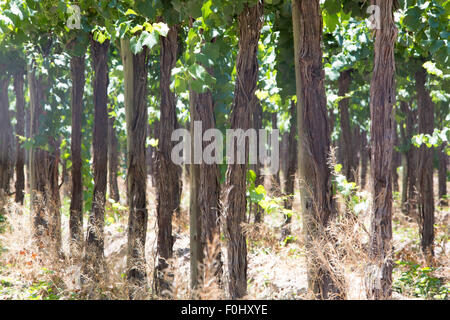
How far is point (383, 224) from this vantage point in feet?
12.0

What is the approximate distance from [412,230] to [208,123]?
836 centimetres

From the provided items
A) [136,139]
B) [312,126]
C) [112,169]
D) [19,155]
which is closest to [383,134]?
[312,126]

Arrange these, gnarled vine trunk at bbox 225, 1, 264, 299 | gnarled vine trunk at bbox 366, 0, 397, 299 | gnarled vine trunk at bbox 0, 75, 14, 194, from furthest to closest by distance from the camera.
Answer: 1. gnarled vine trunk at bbox 0, 75, 14, 194
2. gnarled vine trunk at bbox 225, 1, 264, 299
3. gnarled vine trunk at bbox 366, 0, 397, 299

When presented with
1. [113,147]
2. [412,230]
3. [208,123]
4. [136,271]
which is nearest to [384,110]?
[208,123]

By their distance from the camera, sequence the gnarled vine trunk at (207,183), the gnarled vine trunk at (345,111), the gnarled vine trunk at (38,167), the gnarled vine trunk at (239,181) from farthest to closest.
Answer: the gnarled vine trunk at (345,111) < the gnarled vine trunk at (38,167) < the gnarled vine trunk at (207,183) < the gnarled vine trunk at (239,181)

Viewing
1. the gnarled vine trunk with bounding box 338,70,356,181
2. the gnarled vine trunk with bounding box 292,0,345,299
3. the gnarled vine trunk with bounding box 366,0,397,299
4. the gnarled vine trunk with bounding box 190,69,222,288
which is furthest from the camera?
the gnarled vine trunk with bounding box 338,70,356,181

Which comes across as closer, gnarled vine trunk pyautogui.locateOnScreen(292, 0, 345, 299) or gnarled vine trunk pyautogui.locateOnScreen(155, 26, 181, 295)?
gnarled vine trunk pyautogui.locateOnScreen(292, 0, 345, 299)

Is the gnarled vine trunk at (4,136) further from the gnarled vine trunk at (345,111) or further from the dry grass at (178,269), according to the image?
the gnarled vine trunk at (345,111)

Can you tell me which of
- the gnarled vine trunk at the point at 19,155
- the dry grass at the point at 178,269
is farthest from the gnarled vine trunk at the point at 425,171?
the gnarled vine trunk at the point at 19,155

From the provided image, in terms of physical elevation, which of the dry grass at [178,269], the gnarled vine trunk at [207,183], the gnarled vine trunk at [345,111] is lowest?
the dry grass at [178,269]

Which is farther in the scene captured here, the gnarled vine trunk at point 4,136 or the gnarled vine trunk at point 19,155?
the gnarled vine trunk at point 19,155

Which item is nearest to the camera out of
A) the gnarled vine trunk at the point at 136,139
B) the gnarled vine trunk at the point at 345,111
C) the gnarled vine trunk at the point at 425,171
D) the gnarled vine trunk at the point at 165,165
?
the gnarled vine trunk at the point at 165,165
